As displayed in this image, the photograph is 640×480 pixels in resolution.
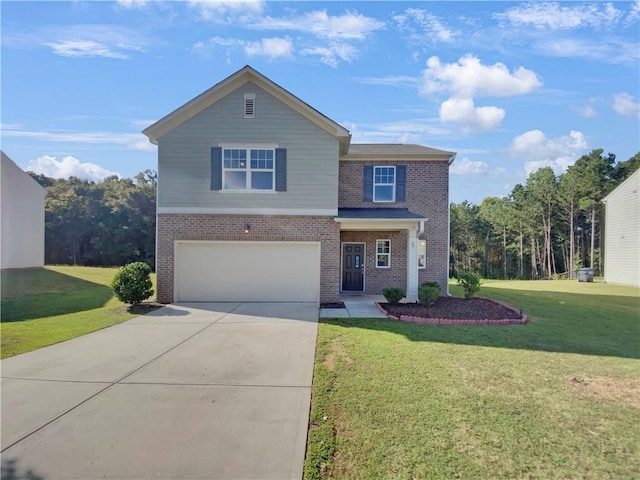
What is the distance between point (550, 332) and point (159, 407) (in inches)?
340

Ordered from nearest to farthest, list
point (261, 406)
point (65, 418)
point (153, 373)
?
point (65, 418) < point (261, 406) < point (153, 373)

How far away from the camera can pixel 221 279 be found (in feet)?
38.2

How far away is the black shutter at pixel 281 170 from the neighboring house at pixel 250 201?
3 cm

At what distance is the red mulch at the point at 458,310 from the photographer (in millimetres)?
9414

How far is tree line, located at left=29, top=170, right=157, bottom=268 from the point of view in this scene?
38875 millimetres

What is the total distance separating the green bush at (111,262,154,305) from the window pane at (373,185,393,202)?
30.0ft

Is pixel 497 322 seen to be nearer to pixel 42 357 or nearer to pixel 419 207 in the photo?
pixel 419 207

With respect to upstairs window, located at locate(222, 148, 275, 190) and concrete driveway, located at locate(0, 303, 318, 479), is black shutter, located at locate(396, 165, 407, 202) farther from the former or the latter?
concrete driveway, located at locate(0, 303, 318, 479)

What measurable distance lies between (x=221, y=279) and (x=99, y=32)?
8203 mm

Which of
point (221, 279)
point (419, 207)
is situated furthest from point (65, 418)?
point (419, 207)

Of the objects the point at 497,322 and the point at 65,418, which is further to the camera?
the point at 497,322

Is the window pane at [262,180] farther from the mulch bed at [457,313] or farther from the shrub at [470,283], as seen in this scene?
the shrub at [470,283]

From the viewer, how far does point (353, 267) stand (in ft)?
46.0

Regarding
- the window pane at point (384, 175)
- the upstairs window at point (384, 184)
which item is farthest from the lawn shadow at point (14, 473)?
the window pane at point (384, 175)
